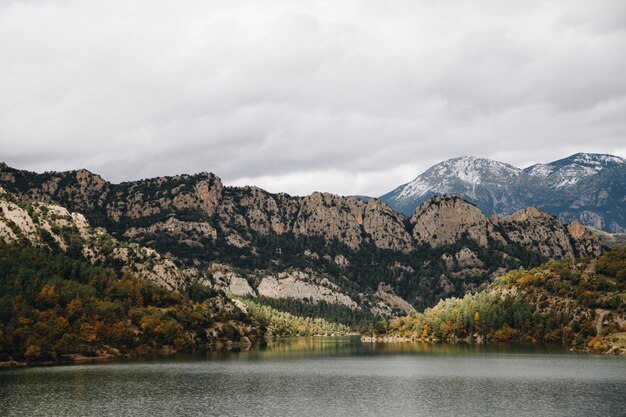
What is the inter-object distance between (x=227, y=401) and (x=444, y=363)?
80.3 metres

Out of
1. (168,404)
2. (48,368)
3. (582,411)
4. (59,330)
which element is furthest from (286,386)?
(59,330)

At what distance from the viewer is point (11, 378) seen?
5069 inches

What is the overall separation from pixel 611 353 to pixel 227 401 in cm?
13937

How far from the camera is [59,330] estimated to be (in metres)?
184

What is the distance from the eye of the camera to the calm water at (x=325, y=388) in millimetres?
89688

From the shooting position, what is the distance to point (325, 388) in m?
115

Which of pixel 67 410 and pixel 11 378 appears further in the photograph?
pixel 11 378

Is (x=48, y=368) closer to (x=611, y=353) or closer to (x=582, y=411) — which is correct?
(x=582, y=411)

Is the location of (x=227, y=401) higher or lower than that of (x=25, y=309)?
lower

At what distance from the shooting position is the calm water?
89688 millimetres

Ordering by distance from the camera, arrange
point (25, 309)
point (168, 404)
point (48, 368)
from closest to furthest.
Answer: point (168, 404) < point (48, 368) < point (25, 309)

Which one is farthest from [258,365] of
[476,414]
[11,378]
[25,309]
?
[476,414]

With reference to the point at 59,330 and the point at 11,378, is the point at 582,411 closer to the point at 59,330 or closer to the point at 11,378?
the point at 11,378

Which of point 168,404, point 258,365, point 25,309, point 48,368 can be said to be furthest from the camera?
point 25,309
